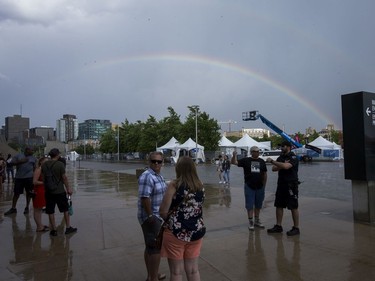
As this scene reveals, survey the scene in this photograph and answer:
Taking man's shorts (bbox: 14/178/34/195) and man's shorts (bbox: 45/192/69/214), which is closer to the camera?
Answer: man's shorts (bbox: 45/192/69/214)

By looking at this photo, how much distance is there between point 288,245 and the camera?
6059 millimetres

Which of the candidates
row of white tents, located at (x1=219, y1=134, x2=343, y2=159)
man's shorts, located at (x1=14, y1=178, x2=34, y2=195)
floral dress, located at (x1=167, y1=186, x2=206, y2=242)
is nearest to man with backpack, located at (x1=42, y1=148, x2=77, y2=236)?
man's shorts, located at (x1=14, y1=178, x2=34, y2=195)

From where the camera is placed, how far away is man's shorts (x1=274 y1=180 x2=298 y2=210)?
677 centimetres

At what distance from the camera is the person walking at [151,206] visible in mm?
4109

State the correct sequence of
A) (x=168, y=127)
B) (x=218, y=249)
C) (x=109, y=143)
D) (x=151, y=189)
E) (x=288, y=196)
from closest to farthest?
1. (x=151, y=189)
2. (x=218, y=249)
3. (x=288, y=196)
4. (x=168, y=127)
5. (x=109, y=143)

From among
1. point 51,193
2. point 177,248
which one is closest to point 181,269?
point 177,248

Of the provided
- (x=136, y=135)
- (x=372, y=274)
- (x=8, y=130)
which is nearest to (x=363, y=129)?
(x=372, y=274)

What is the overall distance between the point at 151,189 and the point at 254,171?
3.54 m

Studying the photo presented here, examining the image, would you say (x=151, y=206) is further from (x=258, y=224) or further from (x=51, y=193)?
(x=258, y=224)

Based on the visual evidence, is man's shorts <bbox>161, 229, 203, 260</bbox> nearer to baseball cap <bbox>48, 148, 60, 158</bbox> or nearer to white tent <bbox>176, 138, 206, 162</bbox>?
baseball cap <bbox>48, 148, 60, 158</bbox>

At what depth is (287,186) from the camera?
6.91m

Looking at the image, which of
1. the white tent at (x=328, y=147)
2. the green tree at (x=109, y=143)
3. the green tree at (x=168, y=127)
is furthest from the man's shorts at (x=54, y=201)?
the green tree at (x=109, y=143)

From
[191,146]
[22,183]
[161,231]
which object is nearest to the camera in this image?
[161,231]

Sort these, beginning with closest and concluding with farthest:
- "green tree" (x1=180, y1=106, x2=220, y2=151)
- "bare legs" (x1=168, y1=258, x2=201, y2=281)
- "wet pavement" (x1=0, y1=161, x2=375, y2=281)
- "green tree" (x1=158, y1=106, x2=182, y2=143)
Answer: "bare legs" (x1=168, y1=258, x2=201, y2=281) → "wet pavement" (x1=0, y1=161, x2=375, y2=281) → "green tree" (x1=180, y1=106, x2=220, y2=151) → "green tree" (x1=158, y1=106, x2=182, y2=143)
